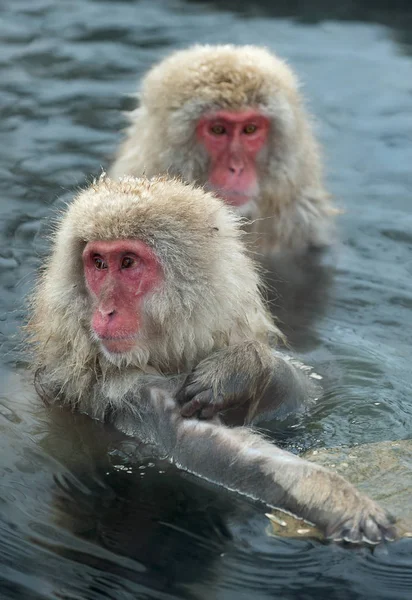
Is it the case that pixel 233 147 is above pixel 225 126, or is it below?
below

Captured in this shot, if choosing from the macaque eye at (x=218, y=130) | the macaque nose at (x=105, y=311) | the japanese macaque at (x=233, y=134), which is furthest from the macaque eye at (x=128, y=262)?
the macaque eye at (x=218, y=130)

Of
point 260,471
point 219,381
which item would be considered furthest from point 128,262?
point 260,471

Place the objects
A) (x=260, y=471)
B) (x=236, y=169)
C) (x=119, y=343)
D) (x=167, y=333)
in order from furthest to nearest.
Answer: (x=236, y=169), (x=167, y=333), (x=119, y=343), (x=260, y=471)

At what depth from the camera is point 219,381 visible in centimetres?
500

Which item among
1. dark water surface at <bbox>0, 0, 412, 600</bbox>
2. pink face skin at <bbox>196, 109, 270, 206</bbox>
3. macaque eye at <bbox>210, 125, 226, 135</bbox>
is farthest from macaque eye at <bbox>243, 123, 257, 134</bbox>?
dark water surface at <bbox>0, 0, 412, 600</bbox>

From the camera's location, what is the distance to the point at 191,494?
16.4 feet

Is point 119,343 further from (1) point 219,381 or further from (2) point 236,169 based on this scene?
(2) point 236,169

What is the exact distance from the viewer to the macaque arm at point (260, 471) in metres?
4.54

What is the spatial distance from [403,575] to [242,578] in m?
0.58

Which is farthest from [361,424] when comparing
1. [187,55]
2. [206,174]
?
[187,55]

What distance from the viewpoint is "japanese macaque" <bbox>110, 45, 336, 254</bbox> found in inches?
281

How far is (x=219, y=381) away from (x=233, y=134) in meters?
2.62

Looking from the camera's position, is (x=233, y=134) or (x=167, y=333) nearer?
(x=167, y=333)

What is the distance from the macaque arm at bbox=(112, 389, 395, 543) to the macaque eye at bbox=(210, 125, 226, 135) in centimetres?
262
